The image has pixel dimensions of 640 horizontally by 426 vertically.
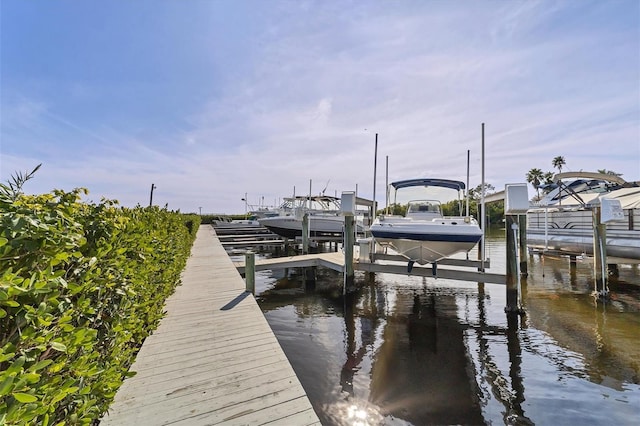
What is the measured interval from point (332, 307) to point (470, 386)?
4376 millimetres

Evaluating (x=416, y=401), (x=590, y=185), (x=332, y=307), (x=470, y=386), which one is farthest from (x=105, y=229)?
(x=590, y=185)

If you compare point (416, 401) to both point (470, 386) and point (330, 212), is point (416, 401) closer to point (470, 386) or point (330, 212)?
point (470, 386)

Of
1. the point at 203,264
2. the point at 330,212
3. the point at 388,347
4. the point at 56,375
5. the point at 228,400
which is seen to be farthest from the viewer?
the point at 330,212

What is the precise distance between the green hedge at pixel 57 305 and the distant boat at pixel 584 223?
1103 cm

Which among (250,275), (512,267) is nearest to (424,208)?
(512,267)

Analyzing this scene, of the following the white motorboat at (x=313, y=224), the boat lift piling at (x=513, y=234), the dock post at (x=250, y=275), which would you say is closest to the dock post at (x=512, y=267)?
the boat lift piling at (x=513, y=234)

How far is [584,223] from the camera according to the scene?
13.7 meters

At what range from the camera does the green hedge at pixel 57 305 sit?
3.73 ft

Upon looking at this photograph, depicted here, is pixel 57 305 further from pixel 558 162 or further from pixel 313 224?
pixel 558 162

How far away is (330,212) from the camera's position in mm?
19344

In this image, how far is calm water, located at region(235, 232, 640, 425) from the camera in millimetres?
3969

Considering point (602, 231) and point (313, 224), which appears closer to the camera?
point (602, 231)

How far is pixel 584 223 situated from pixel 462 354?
12.4 metres

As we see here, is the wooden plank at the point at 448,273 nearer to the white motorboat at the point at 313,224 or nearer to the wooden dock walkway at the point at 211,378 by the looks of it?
the wooden dock walkway at the point at 211,378
